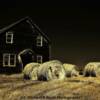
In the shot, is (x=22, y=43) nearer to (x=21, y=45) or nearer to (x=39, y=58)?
(x=21, y=45)

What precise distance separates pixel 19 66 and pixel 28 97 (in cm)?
2646

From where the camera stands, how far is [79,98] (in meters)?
11.8

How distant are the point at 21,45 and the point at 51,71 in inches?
722

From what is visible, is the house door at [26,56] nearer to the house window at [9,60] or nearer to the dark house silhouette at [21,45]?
the dark house silhouette at [21,45]

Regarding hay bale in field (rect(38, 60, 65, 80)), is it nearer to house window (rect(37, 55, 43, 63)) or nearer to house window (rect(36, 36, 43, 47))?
house window (rect(37, 55, 43, 63))

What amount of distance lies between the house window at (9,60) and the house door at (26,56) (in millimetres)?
900

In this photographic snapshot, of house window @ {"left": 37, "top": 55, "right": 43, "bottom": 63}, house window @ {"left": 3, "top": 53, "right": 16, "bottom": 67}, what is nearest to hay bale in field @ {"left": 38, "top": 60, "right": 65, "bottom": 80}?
house window @ {"left": 3, "top": 53, "right": 16, "bottom": 67}

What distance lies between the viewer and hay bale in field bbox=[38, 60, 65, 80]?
21531 millimetres

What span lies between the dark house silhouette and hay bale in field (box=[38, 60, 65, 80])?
16.0m

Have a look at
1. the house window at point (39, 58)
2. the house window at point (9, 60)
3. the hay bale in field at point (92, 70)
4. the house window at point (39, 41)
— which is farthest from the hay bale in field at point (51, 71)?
the house window at point (39, 41)

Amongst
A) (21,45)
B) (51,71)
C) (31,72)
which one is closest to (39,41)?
(21,45)

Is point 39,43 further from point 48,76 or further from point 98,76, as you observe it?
point 48,76

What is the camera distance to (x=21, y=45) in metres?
39.7

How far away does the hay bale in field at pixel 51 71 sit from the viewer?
2153cm
